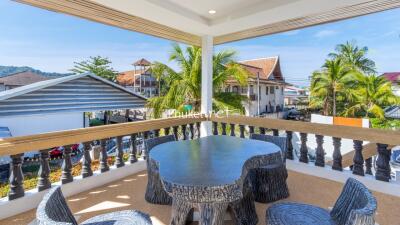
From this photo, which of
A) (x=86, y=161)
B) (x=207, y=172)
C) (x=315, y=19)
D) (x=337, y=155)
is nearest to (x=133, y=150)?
(x=86, y=161)

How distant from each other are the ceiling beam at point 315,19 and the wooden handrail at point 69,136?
189 centimetres

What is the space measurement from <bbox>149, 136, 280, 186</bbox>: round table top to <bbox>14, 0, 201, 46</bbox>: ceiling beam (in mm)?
1925

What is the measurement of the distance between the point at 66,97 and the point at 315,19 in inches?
190

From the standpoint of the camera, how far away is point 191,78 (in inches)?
259

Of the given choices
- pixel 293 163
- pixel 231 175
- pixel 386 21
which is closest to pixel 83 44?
pixel 293 163

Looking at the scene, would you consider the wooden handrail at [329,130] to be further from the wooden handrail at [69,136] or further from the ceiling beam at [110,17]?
the ceiling beam at [110,17]

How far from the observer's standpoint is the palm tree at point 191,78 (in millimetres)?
6562

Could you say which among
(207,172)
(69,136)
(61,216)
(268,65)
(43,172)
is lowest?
(43,172)

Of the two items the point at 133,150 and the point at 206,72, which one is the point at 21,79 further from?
the point at 206,72

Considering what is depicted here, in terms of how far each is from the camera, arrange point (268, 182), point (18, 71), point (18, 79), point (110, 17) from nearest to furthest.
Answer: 1. point (268, 182)
2. point (110, 17)
3. point (18, 79)
4. point (18, 71)

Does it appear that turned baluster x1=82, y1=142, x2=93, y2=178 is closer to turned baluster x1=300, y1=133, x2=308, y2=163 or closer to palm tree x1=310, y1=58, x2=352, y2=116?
turned baluster x1=300, y1=133, x2=308, y2=163

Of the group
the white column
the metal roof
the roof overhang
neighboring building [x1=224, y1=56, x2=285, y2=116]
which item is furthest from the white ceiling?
neighboring building [x1=224, y1=56, x2=285, y2=116]

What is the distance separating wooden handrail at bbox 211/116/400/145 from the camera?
2732 millimetres

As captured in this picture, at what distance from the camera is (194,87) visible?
6.57 m
